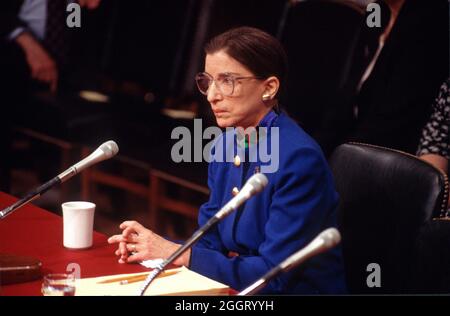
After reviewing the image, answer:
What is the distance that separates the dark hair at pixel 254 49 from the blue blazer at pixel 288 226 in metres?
0.15

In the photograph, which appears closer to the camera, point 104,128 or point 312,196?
point 312,196

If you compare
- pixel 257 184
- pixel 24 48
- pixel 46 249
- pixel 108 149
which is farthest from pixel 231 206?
pixel 24 48

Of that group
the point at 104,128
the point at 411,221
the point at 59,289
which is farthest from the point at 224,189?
the point at 104,128

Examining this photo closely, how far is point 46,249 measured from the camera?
1.96 meters

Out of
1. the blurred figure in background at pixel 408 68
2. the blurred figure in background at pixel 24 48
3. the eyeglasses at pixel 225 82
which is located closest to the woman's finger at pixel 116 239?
the eyeglasses at pixel 225 82

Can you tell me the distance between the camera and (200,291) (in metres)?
1.65

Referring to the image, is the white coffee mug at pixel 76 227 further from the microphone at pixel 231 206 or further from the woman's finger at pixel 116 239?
the microphone at pixel 231 206

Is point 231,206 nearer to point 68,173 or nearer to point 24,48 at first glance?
point 68,173

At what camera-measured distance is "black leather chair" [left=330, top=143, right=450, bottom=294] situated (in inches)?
74.4

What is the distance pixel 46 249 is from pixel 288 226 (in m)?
0.61

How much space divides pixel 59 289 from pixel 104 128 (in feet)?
8.95

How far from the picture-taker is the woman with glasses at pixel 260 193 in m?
1.86

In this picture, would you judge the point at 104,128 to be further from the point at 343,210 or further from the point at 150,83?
the point at 343,210
